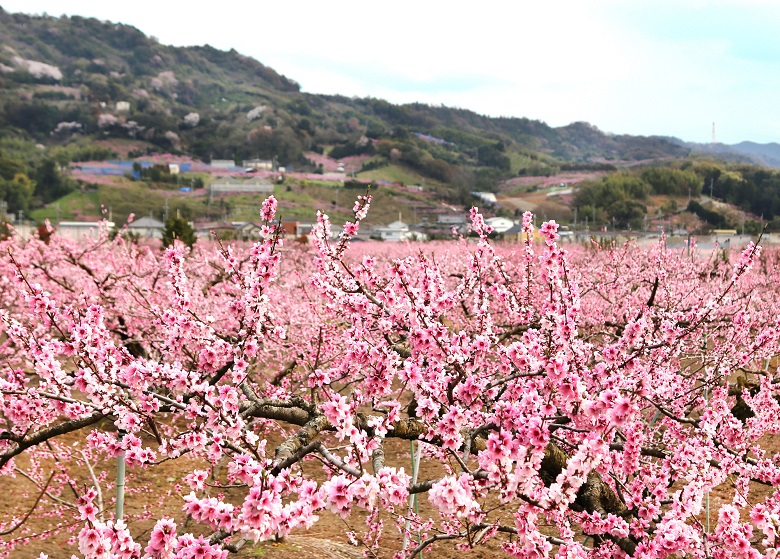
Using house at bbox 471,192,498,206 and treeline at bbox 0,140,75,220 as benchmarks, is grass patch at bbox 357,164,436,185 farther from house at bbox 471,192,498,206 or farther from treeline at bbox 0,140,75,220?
treeline at bbox 0,140,75,220

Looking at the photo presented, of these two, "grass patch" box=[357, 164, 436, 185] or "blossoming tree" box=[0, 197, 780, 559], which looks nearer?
"blossoming tree" box=[0, 197, 780, 559]

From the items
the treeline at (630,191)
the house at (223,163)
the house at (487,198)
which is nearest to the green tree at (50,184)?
the house at (223,163)

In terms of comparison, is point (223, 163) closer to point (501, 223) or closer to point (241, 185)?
point (241, 185)

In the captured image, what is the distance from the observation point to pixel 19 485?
955 cm

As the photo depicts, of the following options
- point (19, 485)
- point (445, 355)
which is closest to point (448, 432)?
point (445, 355)

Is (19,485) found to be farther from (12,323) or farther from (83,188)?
(83,188)

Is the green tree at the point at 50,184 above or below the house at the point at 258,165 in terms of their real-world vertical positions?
below

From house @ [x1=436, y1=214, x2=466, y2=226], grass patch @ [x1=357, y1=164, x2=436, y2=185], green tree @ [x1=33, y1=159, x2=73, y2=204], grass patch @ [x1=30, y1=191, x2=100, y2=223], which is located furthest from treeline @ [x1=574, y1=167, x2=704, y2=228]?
green tree @ [x1=33, y1=159, x2=73, y2=204]

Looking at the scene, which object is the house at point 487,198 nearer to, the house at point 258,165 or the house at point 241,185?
the house at point 241,185

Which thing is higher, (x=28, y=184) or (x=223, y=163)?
(x=223, y=163)

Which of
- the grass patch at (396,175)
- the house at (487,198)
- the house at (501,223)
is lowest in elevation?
the house at (501,223)

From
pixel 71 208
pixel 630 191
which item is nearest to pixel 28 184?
pixel 71 208

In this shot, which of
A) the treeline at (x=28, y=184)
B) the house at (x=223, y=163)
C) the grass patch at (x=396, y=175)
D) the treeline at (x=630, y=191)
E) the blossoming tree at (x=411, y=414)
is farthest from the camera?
the house at (x=223, y=163)

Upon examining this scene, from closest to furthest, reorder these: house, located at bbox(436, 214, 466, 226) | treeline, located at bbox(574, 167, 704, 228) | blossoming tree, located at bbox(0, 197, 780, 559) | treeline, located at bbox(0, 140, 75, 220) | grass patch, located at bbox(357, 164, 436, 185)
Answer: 1. blossoming tree, located at bbox(0, 197, 780, 559)
2. treeline, located at bbox(0, 140, 75, 220)
3. treeline, located at bbox(574, 167, 704, 228)
4. house, located at bbox(436, 214, 466, 226)
5. grass patch, located at bbox(357, 164, 436, 185)
